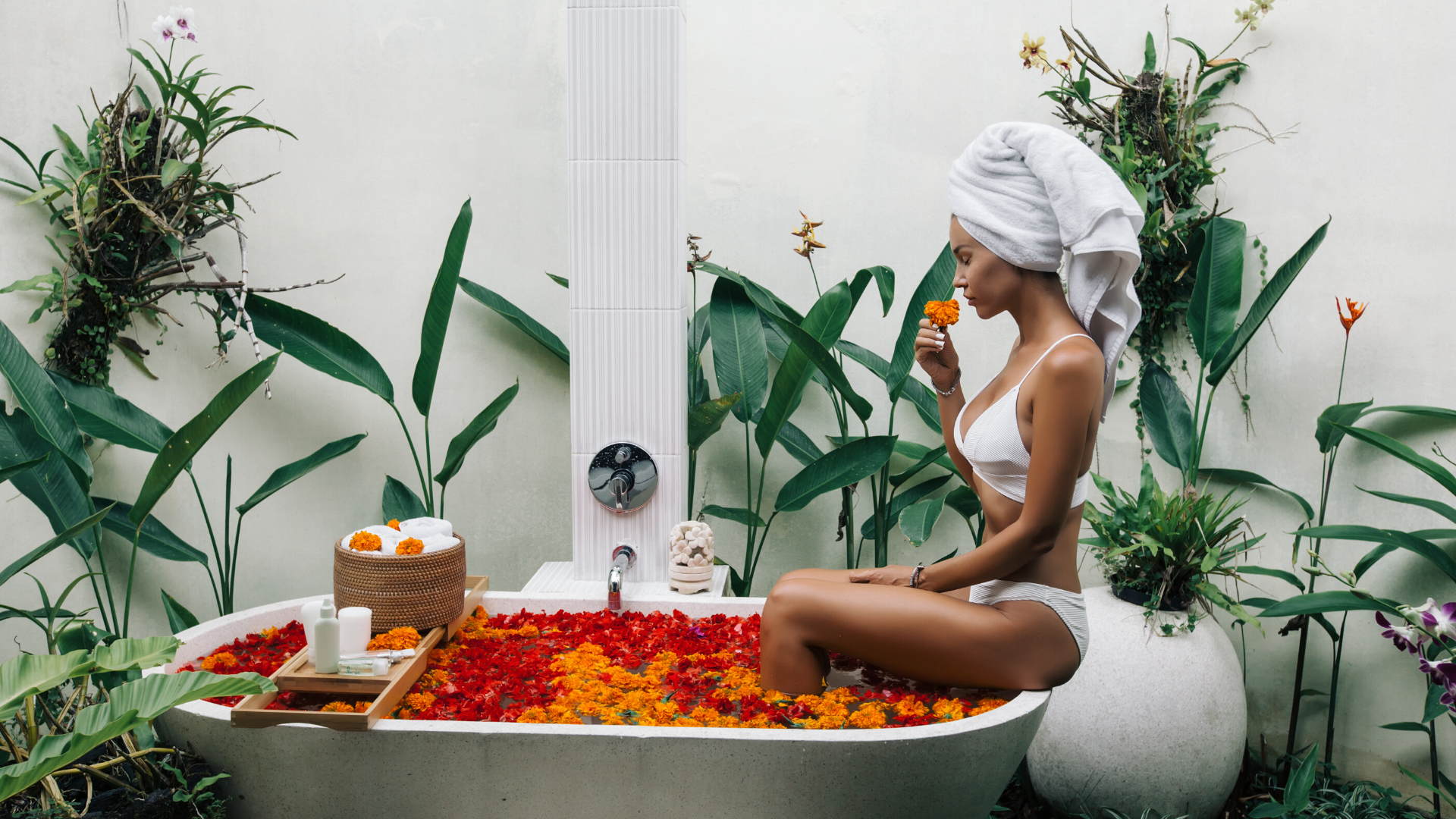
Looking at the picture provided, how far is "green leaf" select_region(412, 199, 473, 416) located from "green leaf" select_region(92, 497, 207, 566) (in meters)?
0.72

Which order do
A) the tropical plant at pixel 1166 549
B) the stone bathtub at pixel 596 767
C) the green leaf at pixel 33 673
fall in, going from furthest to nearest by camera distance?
the tropical plant at pixel 1166 549 → the stone bathtub at pixel 596 767 → the green leaf at pixel 33 673

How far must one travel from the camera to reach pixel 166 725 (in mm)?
1646

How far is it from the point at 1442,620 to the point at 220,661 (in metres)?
2.48

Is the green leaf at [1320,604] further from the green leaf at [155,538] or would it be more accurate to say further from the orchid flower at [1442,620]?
the green leaf at [155,538]

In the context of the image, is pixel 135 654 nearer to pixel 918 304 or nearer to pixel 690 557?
pixel 690 557

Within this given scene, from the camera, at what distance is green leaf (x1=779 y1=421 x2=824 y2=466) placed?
2905mm

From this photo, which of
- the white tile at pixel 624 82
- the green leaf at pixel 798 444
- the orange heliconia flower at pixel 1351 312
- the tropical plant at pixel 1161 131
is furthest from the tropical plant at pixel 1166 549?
the white tile at pixel 624 82

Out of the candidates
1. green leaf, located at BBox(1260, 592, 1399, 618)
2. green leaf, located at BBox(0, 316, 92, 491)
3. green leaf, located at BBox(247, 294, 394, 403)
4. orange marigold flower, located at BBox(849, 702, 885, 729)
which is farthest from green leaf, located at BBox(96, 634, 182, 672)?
green leaf, located at BBox(1260, 592, 1399, 618)

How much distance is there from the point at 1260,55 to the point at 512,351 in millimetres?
2364

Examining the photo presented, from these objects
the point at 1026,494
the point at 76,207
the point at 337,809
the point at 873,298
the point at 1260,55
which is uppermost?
the point at 1260,55

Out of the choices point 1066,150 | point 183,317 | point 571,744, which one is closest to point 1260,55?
point 1066,150

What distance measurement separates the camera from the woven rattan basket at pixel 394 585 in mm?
1829

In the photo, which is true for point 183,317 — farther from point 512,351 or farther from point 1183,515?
point 1183,515

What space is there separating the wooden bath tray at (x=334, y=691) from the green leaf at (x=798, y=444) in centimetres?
132
